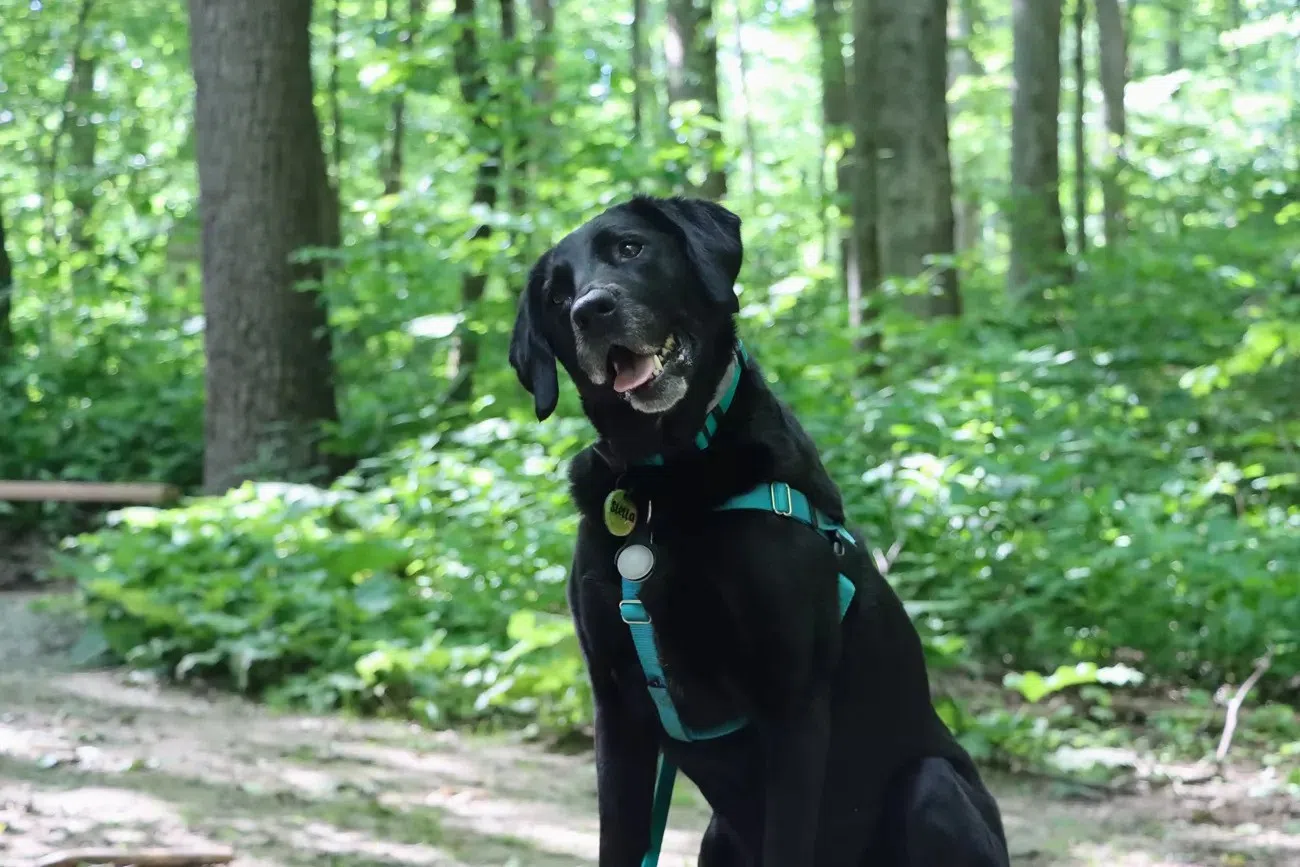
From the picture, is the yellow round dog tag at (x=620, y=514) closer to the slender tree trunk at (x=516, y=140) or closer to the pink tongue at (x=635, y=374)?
the pink tongue at (x=635, y=374)

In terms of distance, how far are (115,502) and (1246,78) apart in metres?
21.2

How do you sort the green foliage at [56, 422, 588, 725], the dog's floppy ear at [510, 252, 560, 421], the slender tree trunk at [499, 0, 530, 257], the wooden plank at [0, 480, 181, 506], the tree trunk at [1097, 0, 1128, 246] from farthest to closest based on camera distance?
the tree trunk at [1097, 0, 1128, 246]
the wooden plank at [0, 480, 181, 506]
the slender tree trunk at [499, 0, 530, 257]
the green foliage at [56, 422, 588, 725]
the dog's floppy ear at [510, 252, 560, 421]

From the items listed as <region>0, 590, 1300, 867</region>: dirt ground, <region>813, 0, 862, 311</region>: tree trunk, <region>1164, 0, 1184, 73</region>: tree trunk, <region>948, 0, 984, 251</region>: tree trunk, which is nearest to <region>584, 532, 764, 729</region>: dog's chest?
<region>0, 590, 1300, 867</region>: dirt ground

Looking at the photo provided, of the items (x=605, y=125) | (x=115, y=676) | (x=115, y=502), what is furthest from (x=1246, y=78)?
(x=115, y=676)

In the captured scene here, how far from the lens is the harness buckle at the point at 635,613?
7.32 feet

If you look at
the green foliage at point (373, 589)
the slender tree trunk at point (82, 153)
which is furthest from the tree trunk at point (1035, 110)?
the slender tree trunk at point (82, 153)

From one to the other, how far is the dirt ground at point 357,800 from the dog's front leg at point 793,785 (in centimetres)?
140

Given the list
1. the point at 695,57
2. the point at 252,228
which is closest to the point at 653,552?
the point at 252,228

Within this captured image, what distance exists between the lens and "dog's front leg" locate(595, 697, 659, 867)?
240cm

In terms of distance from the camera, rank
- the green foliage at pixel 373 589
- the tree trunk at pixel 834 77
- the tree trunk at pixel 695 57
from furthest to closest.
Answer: the tree trunk at pixel 834 77 → the tree trunk at pixel 695 57 → the green foliage at pixel 373 589

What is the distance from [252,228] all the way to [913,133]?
452 cm

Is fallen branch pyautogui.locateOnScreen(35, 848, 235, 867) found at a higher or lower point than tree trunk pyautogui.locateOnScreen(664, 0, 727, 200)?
lower

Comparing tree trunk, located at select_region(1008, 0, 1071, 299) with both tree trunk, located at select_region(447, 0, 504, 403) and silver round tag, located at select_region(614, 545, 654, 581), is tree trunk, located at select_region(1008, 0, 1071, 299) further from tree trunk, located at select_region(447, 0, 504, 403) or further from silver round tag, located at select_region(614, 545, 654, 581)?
silver round tag, located at select_region(614, 545, 654, 581)

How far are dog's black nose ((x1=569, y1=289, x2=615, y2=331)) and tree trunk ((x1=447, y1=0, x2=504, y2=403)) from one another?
418cm
